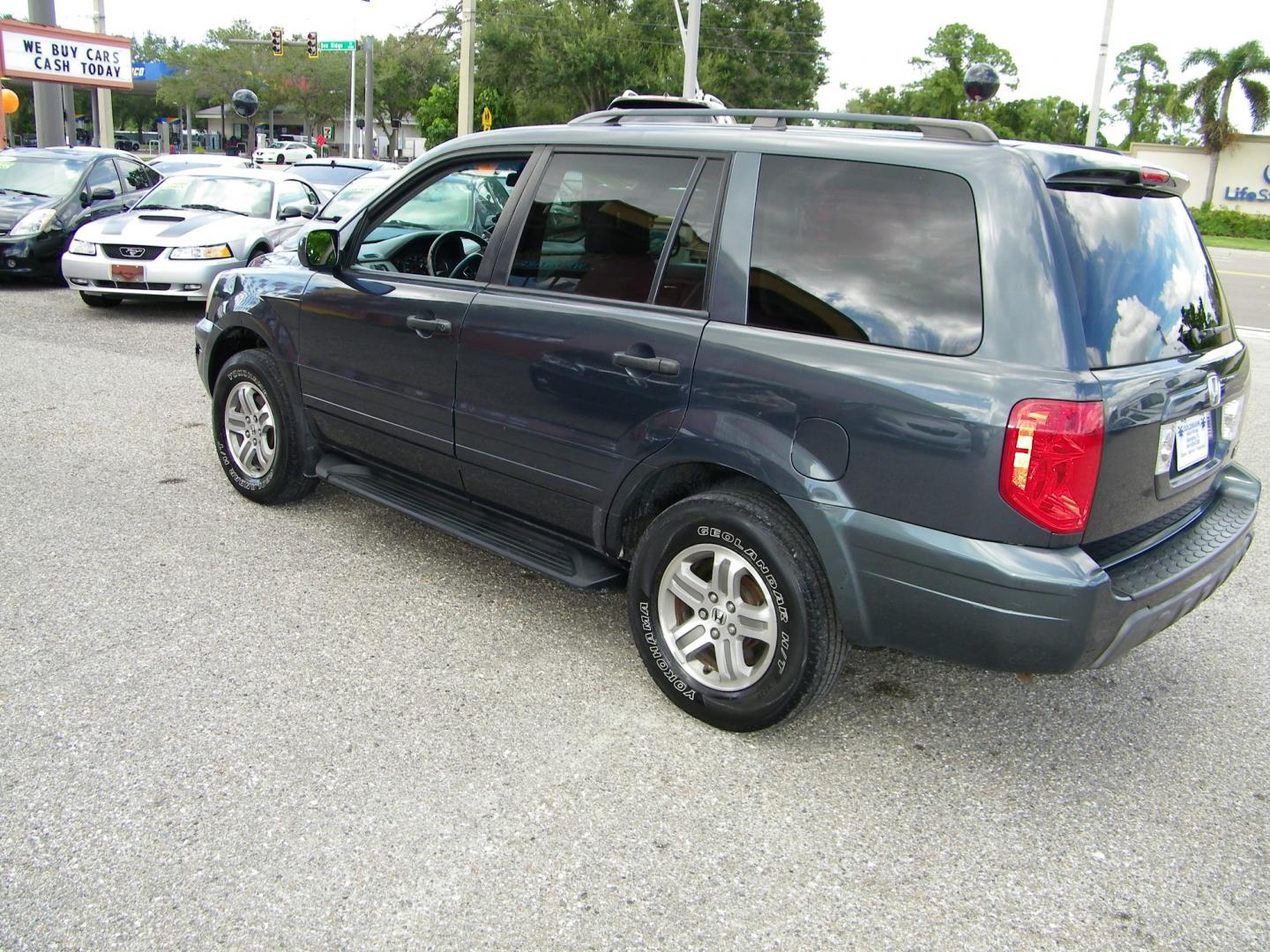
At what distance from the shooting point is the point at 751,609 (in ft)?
10.5

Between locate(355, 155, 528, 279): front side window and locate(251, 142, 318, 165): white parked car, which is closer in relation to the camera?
locate(355, 155, 528, 279): front side window

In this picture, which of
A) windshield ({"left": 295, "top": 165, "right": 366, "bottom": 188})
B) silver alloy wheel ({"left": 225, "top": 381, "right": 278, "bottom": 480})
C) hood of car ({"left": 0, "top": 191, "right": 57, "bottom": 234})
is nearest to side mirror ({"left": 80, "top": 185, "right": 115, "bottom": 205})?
hood of car ({"left": 0, "top": 191, "right": 57, "bottom": 234})

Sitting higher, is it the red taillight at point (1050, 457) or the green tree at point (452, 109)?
the green tree at point (452, 109)

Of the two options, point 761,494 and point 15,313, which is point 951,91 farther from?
point 761,494

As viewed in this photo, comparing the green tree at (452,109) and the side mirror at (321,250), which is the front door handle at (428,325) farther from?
the green tree at (452,109)

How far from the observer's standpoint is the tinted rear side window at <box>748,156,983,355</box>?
2781mm

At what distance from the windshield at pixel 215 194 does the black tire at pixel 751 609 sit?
968 centimetres

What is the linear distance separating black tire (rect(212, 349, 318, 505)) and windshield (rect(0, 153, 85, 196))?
948 centimetres

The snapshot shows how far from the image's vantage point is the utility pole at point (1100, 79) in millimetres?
20547

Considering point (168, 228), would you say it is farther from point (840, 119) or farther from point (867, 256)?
point (867, 256)

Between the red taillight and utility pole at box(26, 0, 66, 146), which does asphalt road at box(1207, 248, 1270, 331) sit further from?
utility pole at box(26, 0, 66, 146)

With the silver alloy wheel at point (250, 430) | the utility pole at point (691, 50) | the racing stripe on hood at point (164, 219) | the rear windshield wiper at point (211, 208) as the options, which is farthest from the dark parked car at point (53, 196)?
the utility pole at point (691, 50)

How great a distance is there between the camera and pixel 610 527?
3.58 metres

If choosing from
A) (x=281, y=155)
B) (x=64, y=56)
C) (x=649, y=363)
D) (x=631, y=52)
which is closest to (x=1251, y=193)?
(x=631, y=52)
